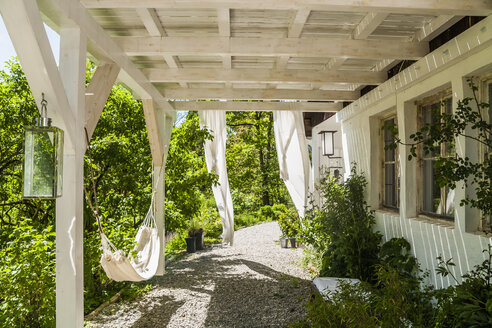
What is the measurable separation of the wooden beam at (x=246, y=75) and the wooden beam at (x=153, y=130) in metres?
0.42

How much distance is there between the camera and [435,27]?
3.03 meters

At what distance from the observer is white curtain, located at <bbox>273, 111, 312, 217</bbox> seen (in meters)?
6.48

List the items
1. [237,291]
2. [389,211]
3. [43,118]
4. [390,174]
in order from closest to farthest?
[43,118] → [389,211] → [390,174] → [237,291]

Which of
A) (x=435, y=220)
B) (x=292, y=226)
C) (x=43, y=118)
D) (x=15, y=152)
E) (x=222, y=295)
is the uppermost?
(x=15, y=152)

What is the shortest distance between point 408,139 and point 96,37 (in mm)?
2721

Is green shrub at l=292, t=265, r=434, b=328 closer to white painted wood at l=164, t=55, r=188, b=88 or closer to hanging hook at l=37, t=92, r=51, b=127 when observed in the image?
hanging hook at l=37, t=92, r=51, b=127

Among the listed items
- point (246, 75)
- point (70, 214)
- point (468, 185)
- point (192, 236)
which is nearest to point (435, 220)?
point (468, 185)

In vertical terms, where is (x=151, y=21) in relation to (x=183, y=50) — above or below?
above

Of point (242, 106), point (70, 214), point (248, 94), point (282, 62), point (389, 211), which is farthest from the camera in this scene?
point (242, 106)

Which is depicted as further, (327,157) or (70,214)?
(327,157)

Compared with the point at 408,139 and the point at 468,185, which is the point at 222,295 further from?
the point at 468,185

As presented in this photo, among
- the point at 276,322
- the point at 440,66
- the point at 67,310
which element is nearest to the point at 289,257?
the point at 276,322

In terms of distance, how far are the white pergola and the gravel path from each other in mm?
682

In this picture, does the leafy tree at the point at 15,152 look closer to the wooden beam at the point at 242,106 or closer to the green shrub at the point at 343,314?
the wooden beam at the point at 242,106
